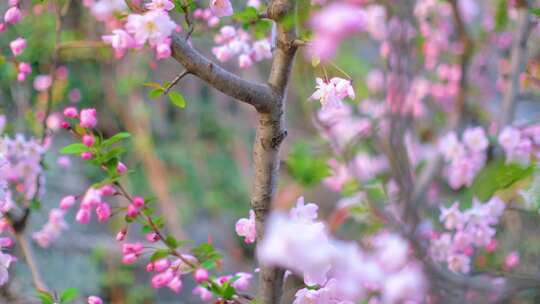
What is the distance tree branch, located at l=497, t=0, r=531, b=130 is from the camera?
2.02 meters

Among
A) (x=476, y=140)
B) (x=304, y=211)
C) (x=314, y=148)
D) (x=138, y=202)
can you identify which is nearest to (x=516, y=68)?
(x=476, y=140)

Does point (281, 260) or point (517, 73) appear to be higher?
point (517, 73)

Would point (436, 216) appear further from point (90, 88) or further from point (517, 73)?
point (90, 88)

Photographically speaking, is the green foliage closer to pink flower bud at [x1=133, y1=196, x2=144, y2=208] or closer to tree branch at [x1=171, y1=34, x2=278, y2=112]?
pink flower bud at [x1=133, y1=196, x2=144, y2=208]

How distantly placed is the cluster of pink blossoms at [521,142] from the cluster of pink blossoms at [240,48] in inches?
29.3

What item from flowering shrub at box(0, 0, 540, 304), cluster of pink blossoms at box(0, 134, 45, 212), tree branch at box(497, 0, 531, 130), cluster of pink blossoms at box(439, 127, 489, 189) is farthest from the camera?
tree branch at box(497, 0, 531, 130)

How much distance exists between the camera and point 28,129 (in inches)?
78.7

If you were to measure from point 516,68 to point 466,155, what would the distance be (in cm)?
41

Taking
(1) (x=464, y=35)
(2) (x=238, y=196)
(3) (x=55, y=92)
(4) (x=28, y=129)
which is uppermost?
(1) (x=464, y=35)

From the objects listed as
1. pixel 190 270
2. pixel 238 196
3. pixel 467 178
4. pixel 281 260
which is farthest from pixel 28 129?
pixel 238 196

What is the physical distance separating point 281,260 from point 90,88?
3.27 m

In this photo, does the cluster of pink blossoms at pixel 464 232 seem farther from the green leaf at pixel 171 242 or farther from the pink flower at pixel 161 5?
the pink flower at pixel 161 5

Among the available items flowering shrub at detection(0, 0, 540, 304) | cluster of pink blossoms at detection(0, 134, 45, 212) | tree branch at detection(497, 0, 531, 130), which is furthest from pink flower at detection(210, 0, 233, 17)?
tree branch at detection(497, 0, 531, 130)

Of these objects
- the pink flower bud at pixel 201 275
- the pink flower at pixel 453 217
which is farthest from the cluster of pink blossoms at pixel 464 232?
the pink flower bud at pixel 201 275
